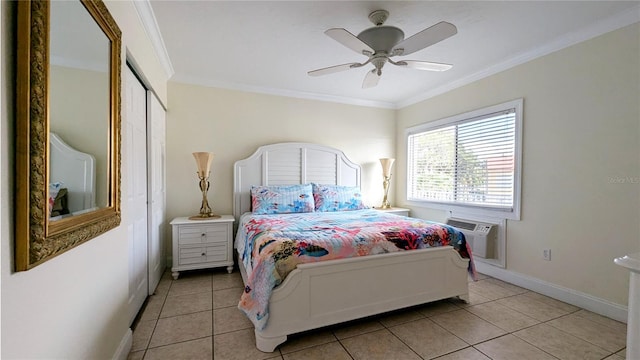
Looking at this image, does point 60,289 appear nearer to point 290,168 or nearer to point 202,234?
point 202,234

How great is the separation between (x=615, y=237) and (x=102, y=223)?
11.9 feet

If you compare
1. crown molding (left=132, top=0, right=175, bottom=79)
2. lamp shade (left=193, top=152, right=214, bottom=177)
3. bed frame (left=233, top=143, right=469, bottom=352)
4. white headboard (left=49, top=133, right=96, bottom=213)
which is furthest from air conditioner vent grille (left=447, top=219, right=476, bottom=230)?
crown molding (left=132, top=0, right=175, bottom=79)

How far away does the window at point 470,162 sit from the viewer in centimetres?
309

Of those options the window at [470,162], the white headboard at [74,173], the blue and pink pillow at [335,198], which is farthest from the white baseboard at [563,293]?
the white headboard at [74,173]

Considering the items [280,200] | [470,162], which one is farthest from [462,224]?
[280,200]

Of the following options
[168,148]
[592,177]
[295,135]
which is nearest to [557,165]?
[592,177]

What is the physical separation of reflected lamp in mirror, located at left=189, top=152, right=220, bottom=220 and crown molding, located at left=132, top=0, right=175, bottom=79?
105 centimetres

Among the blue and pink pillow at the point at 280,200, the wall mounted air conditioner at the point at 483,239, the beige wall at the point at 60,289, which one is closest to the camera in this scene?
the beige wall at the point at 60,289

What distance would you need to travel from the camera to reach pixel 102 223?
4.50ft

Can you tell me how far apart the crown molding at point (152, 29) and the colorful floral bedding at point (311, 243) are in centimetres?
193

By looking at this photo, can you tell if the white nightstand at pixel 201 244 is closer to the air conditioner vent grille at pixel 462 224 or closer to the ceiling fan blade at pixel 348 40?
the ceiling fan blade at pixel 348 40

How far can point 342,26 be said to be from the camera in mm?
2385

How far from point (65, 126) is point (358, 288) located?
6.46 feet

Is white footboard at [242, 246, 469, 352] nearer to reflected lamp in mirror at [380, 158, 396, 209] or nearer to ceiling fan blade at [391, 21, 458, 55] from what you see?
ceiling fan blade at [391, 21, 458, 55]
